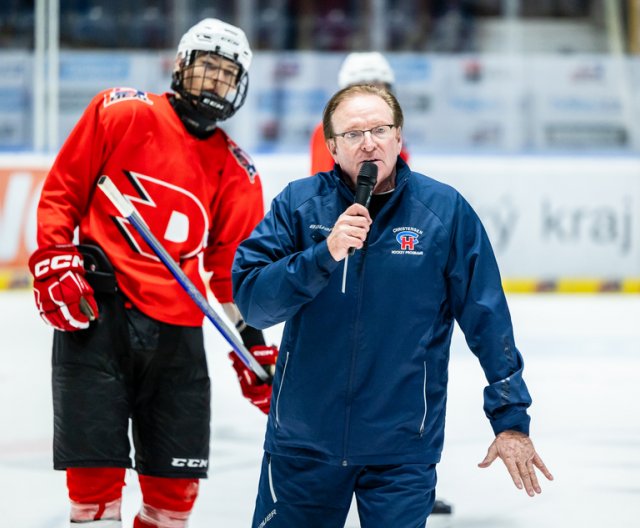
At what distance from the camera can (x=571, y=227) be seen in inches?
351

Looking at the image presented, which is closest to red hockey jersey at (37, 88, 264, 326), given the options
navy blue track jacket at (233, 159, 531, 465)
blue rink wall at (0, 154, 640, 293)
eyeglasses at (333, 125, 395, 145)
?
navy blue track jacket at (233, 159, 531, 465)

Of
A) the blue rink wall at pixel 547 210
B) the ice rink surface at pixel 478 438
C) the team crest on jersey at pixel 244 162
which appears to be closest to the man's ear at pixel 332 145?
the team crest on jersey at pixel 244 162

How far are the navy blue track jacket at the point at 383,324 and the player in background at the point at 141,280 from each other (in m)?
0.67

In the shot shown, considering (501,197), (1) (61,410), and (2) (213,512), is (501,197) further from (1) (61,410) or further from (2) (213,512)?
(1) (61,410)

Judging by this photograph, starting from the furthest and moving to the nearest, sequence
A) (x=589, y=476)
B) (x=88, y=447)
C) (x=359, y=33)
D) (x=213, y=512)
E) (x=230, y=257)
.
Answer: (x=359, y=33) < (x=589, y=476) < (x=213, y=512) < (x=230, y=257) < (x=88, y=447)

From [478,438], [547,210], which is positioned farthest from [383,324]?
[547,210]

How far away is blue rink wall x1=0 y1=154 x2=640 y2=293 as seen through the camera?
8836mm

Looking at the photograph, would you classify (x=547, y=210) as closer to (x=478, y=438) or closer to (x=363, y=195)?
(x=478, y=438)

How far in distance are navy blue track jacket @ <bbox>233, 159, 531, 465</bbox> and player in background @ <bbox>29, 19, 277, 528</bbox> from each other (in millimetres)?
671

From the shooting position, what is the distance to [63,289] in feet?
8.96

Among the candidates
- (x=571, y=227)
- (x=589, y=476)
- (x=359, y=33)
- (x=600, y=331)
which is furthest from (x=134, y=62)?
(x=589, y=476)

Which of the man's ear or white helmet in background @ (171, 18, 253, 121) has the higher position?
white helmet in background @ (171, 18, 253, 121)

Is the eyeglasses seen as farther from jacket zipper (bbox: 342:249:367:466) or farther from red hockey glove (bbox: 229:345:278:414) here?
red hockey glove (bbox: 229:345:278:414)

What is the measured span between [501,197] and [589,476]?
4818mm
